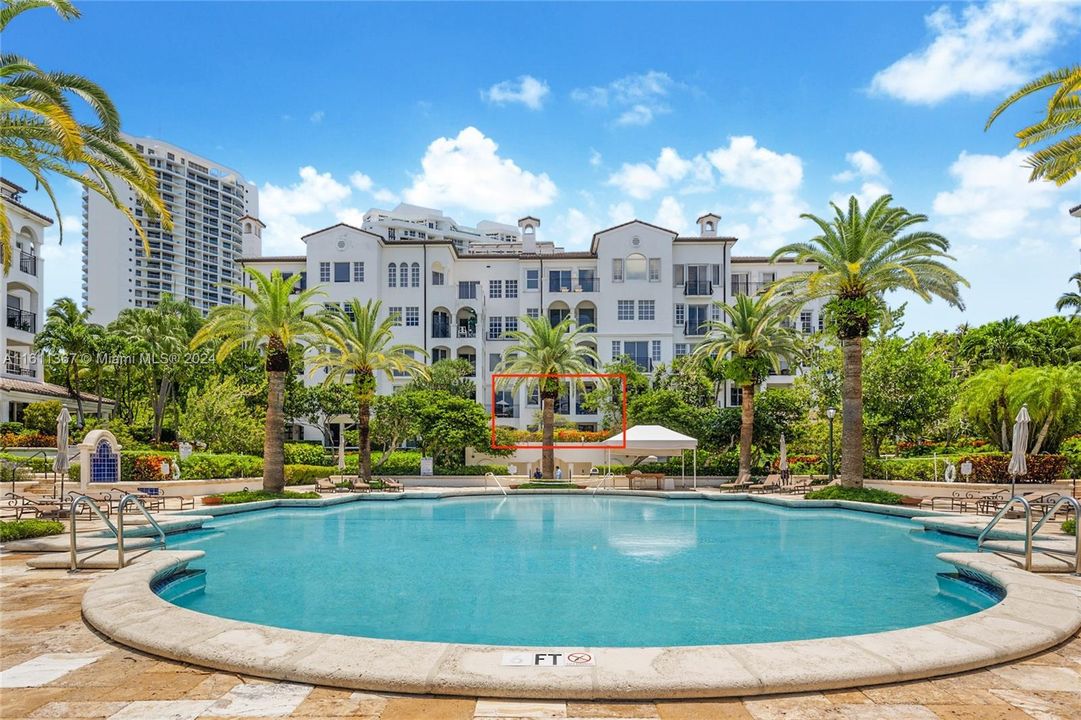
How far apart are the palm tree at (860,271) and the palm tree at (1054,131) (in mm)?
7858

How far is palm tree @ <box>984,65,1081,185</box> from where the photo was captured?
41.8 ft

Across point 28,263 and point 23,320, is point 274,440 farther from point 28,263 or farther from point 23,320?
point 28,263

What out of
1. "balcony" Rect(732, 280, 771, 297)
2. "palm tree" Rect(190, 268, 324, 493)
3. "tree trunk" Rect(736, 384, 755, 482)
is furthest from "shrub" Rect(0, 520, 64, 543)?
"balcony" Rect(732, 280, 771, 297)

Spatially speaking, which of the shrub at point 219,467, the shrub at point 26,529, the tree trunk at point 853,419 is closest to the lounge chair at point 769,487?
the tree trunk at point 853,419

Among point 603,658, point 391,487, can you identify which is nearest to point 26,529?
point 603,658

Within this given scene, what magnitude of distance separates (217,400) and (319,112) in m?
18.1

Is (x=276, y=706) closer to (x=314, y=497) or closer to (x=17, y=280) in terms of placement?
(x=314, y=497)

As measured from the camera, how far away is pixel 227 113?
77.4 feet

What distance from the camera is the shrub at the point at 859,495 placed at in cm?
2250

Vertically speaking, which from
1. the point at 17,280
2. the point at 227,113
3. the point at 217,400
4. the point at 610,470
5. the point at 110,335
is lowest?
the point at 610,470

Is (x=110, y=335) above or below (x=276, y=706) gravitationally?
above

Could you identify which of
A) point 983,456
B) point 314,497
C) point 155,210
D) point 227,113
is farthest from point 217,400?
point 983,456

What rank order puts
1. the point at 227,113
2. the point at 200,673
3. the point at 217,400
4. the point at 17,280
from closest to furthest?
1. the point at 200,673
2. the point at 227,113
3. the point at 217,400
4. the point at 17,280

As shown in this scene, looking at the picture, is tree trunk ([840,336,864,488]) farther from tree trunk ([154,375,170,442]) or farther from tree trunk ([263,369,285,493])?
tree trunk ([154,375,170,442])
